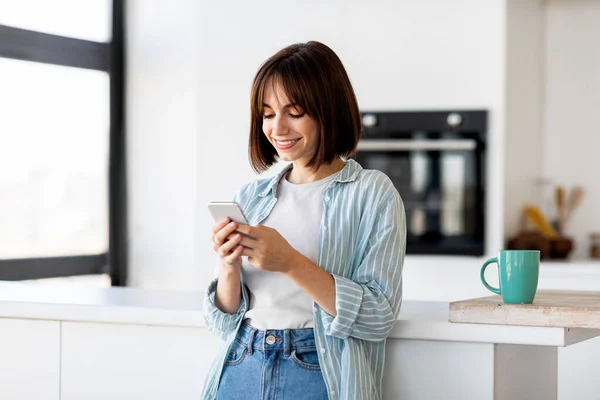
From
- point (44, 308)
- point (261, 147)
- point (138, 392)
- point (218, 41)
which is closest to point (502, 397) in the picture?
point (261, 147)

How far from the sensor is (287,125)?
4.58 ft

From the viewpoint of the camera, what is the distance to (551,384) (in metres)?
1.72

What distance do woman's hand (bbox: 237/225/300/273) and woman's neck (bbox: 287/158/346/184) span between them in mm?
221

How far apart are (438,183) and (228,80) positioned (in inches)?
43.1

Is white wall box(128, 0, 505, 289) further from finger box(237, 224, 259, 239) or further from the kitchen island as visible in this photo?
finger box(237, 224, 259, 239)

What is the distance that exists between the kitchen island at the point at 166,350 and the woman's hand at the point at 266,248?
0.92ft

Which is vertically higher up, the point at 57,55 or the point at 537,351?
the point at 57,55

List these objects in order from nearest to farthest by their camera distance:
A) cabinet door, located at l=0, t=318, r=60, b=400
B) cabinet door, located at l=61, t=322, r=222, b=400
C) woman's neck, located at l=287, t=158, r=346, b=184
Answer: woman's neck, located at l=287, t=158, r=346, b=184 < cabinet door, located at l=61, t=322, r=222, b=400 < cabinet door, located at l=0, t=318, r=60, b=400

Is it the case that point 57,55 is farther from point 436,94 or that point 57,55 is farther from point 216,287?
point 216,287

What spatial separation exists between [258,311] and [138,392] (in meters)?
0.43

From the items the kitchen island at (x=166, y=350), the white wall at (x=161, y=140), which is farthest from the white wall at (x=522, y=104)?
the kitchen island at (x=166, y=350)

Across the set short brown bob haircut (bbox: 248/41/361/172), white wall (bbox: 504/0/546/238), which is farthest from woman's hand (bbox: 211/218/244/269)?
white wall (bbox: 504/0/546/238)

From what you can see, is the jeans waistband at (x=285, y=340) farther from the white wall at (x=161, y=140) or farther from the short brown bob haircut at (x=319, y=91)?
the white wall at (x=161, y=140)

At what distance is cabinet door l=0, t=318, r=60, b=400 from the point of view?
177cm
